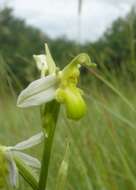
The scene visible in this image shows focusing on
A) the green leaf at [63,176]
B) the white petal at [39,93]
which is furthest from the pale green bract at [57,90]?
the green leaf at [63,176]

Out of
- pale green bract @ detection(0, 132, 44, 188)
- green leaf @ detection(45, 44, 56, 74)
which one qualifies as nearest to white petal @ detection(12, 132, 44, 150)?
pale green bract @ detection(0, 132, 44, 188)

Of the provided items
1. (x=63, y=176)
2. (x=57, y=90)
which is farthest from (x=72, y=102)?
(x=63, y=176)

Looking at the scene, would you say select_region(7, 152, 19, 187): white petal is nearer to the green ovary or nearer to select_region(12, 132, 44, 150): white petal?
select_region(12, 132, 44, 150): white petal

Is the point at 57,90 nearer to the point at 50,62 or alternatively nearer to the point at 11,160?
the point at 50,62

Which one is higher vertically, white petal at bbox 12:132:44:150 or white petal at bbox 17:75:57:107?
white petal at bbox 17:75:57:107

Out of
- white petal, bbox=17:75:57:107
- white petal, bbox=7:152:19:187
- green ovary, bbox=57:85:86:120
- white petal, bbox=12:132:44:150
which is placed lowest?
white petal, bbox=7:152:19:187

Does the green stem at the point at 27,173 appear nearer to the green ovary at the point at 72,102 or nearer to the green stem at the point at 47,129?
the green stem at the point at 47,129
